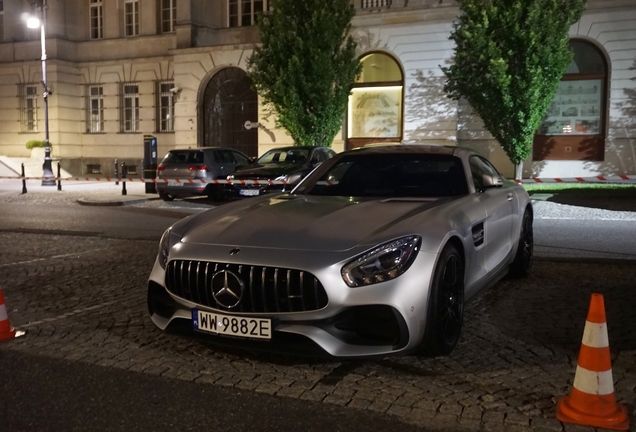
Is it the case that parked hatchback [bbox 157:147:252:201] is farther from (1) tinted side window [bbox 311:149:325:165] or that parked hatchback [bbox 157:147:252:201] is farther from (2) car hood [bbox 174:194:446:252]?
(2) car hood [bbox 174:194:446:252]

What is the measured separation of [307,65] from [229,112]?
24.6ft

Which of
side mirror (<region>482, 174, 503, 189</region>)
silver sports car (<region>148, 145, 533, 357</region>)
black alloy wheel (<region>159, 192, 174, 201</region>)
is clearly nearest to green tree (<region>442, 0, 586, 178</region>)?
black alloy wheel (<region>159, 192, 174, 201</region>)

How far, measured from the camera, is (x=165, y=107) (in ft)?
99.8

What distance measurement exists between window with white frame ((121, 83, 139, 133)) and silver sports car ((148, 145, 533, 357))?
88.1ft

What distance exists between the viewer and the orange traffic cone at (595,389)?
3656 millimetres

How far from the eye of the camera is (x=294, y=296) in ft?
13.7

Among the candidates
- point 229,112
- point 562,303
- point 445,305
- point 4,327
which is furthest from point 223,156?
point 445,305

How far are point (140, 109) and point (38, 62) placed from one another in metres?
5.24

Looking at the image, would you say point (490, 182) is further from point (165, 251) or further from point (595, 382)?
point (165, 251)

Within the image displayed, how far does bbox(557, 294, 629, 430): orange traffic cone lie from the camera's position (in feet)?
12.0

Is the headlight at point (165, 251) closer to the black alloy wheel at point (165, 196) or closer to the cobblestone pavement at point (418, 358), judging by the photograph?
the cobblestone pavement at point (418, 358)

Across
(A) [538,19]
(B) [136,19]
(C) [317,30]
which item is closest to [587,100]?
(A) [538,19]

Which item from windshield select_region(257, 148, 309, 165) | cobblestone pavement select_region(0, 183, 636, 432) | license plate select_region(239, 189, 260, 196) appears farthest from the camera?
windshield select_region(257, 148, 309, 165)

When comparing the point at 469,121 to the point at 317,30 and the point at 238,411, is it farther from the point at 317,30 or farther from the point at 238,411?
the point at 238,411
